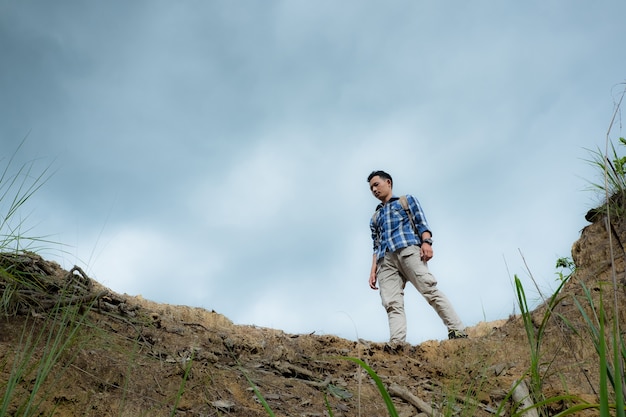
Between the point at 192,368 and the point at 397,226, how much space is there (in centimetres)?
380

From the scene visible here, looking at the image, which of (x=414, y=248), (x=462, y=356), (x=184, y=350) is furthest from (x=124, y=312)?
(x=414, y=248)

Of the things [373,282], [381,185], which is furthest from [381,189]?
[373,282]

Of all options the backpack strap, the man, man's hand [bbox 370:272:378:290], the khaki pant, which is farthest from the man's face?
man's hand [bbox 370:272:378:290]

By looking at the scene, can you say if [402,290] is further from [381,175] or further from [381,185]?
[381,175]

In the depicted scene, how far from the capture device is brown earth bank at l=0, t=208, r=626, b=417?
2.60 metres

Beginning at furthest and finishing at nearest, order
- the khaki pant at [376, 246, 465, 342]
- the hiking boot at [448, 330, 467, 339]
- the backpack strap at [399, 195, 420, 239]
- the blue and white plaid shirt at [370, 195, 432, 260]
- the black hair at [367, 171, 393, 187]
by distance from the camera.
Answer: the black hair at [367, 171, 393, 187]
the backpack strap at [399, 195, 420, 239]
the blue and white plaid shirt at [370, 195, 432, 260]
the khaki pant at [376, 246, 465, 342]
the hiking boot at [448, 330, 467, 339]

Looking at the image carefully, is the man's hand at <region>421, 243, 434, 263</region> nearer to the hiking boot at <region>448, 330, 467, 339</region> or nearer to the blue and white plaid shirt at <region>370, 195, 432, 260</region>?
the blue and white plaid shirt at <region>370, 195, 432, 260</region>

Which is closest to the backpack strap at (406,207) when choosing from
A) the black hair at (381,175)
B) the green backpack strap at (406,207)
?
the green backpack strap at (406,207)

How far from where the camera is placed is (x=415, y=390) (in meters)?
3.84

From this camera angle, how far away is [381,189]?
6895 millimetres

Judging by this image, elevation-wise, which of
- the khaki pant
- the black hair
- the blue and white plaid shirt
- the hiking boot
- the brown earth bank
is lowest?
the brown earth bank

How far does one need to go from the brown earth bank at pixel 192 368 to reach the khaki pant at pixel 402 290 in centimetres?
132

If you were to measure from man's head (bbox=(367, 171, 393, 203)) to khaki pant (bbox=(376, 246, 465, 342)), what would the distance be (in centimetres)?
76

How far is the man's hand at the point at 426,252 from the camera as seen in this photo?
640 cm
